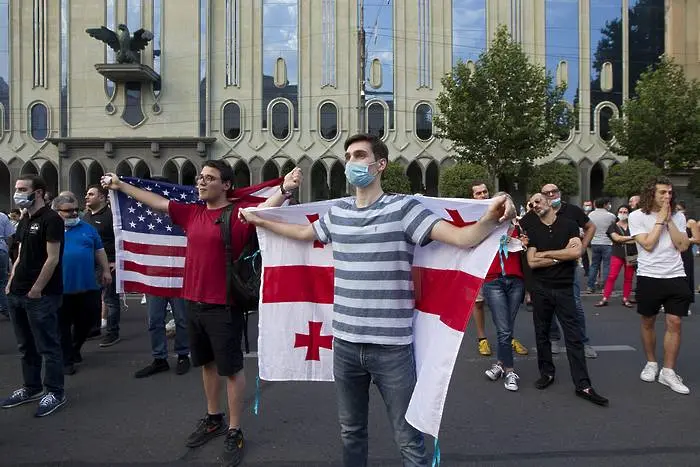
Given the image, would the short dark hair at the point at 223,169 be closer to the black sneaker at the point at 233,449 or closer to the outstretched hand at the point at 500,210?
the black sneaker at the point at 233,449

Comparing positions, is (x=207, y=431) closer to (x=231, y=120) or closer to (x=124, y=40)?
(x=231, y=120)

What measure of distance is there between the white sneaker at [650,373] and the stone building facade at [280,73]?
93.8 feet

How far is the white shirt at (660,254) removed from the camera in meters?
5.33

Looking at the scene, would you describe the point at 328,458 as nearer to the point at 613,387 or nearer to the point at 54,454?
the point at 54,454

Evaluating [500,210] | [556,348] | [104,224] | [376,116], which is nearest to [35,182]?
[104,224]

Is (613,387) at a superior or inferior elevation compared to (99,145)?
inferior

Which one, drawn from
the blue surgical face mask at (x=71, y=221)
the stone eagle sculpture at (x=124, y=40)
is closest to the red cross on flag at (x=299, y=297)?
the blue surgical face mask at (x=71, y=221)

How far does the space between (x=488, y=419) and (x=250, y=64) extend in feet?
105

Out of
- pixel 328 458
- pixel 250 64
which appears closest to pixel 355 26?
pixel 250 64

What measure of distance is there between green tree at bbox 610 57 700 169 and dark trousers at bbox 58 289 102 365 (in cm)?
2773

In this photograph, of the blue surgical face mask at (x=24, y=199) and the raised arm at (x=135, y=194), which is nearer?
the raised arm at (x=135, y=194)

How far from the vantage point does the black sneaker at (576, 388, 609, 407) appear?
488 cm

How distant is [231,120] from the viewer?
34125 mm

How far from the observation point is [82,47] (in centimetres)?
3369
